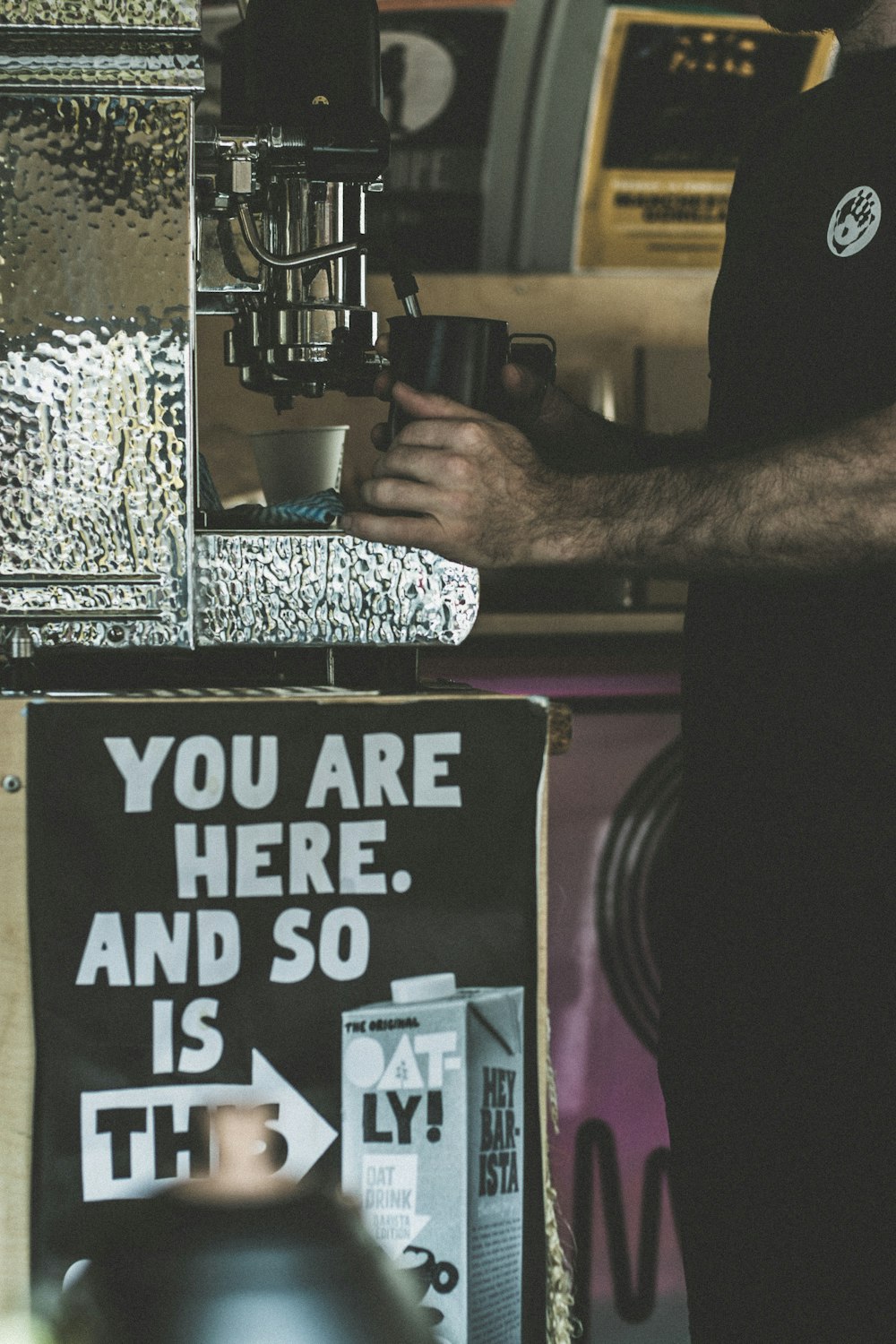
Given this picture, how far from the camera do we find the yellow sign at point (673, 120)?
2525mm

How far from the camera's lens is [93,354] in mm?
919

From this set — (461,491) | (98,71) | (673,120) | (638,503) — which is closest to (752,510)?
(638,503)

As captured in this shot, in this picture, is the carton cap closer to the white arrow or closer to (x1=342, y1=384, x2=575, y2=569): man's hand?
the white arrow

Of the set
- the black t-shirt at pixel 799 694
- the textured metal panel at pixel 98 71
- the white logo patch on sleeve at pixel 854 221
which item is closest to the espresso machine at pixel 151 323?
the textured metal panel at pixel 98 71

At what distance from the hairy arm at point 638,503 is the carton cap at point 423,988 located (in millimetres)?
282

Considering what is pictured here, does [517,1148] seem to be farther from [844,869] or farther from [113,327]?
[113,327]

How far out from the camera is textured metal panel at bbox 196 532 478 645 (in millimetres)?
947

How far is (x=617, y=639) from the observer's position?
1.95 metres

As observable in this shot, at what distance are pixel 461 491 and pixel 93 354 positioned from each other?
29 centimetres

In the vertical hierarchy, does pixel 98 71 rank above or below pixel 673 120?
below

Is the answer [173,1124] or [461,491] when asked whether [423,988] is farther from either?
[461,491]

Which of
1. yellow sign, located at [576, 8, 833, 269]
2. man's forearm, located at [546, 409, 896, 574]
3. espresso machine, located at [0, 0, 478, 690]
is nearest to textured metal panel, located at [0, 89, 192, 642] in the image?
espresso machine, located at [0, 0, 478, 690]

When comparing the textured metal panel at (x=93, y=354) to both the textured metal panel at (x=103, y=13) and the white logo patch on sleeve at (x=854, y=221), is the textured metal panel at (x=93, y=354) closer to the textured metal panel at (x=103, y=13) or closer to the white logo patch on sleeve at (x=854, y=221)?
the textured metal panel at (x=103, y=13)

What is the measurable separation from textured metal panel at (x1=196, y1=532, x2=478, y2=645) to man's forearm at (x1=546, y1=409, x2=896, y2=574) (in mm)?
124
